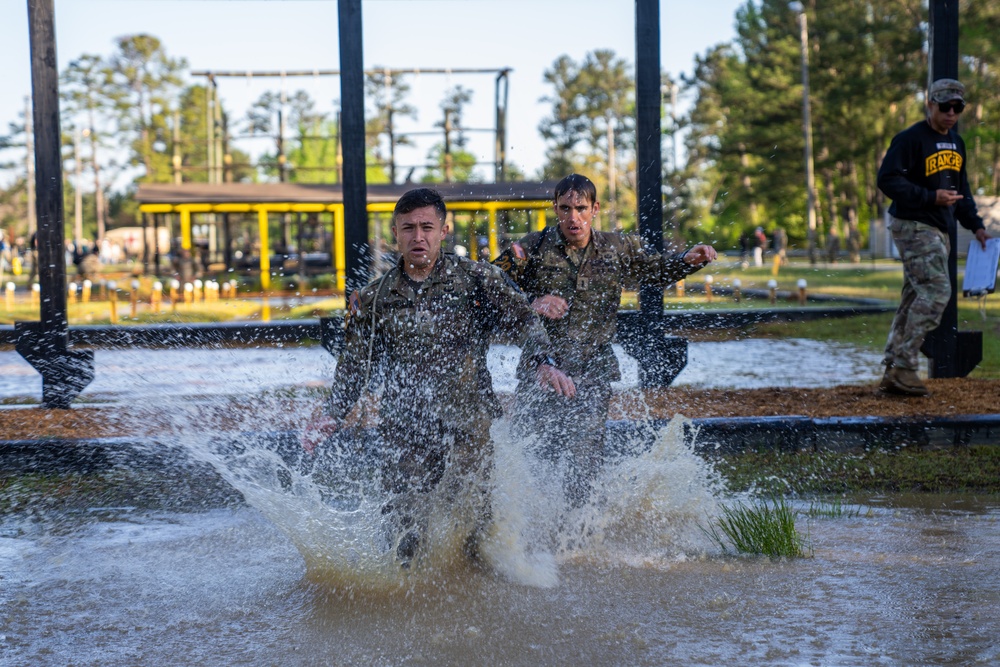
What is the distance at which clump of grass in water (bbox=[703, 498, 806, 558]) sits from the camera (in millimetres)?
4848

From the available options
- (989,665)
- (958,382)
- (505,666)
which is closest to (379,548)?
(505,666)

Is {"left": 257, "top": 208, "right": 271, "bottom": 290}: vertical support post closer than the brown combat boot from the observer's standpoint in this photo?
No

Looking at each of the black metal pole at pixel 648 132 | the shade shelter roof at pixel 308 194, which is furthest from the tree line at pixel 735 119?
the black metal pole at pixel 648 132

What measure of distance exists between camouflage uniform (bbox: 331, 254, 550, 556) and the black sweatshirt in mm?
3799

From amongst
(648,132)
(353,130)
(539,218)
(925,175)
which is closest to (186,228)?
(539,218)

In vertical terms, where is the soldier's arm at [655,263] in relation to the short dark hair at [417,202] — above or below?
below

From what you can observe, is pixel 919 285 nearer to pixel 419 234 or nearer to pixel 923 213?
pixel 923 213

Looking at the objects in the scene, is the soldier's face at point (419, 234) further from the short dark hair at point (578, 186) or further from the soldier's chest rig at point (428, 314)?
the short dark hair at point (578, 186)

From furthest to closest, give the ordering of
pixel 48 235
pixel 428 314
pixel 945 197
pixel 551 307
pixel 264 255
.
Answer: pixel 264 255 < pixel 48 235 < pixel 945 197 < pixel 551 307 < pixel 428 314

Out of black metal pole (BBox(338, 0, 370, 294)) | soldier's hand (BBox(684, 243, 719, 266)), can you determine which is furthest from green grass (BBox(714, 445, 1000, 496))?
black metal pole (BBox(338, 0, 370, 294))

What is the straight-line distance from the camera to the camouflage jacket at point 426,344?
4629 millimetres

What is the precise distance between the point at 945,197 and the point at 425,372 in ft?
14.0

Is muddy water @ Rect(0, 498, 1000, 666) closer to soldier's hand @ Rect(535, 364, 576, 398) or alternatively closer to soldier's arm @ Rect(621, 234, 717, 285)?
soldier's hand @ Rect(535, 364, 576, 398)

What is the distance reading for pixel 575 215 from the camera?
17.5 feet
